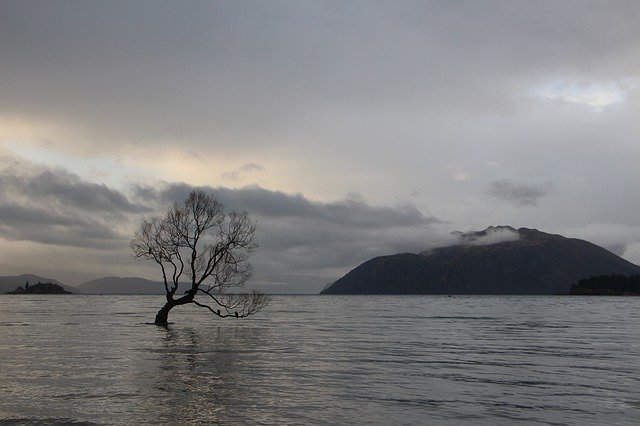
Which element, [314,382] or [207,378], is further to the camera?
[207,378]

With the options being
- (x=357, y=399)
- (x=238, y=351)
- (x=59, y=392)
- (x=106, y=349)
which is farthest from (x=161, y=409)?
(x=106, y=349)

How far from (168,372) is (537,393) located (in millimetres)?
18597

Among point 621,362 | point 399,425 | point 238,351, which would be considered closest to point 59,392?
point 399,425

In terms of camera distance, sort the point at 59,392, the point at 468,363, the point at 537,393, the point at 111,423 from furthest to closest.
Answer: the point at 468,363
the point at 537,393
the point at 59,392
the point at 111,423

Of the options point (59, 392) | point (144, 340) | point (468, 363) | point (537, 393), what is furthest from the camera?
point (144, 340)

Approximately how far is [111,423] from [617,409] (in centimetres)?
1906

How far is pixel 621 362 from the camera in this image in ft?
121

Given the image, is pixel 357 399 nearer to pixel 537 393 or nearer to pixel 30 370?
pixel 537 393

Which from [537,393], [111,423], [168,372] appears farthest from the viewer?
[168,372]

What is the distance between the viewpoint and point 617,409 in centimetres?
2184

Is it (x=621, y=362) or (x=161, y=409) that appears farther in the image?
(x=621, y=362)

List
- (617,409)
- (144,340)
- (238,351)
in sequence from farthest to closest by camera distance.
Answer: (144,340) < (238,351) < (617,409)

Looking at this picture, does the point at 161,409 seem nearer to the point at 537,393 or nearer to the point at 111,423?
the point at 111,423

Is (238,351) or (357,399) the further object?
(238,351)
